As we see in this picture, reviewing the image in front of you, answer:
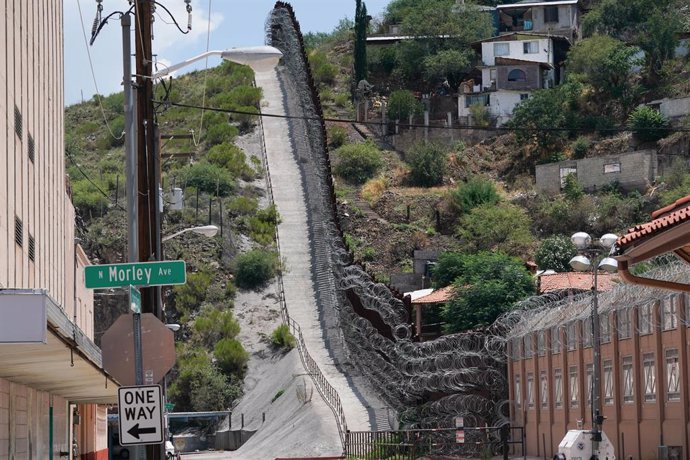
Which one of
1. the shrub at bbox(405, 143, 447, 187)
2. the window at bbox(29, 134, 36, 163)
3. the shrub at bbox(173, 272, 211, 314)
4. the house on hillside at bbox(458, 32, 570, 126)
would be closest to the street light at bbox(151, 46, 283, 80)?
the window at bbox(29, 134, 36, 163)

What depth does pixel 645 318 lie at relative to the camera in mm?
43125

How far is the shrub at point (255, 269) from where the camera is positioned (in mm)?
92375

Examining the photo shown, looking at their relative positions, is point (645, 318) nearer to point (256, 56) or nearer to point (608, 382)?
point (608, 382)

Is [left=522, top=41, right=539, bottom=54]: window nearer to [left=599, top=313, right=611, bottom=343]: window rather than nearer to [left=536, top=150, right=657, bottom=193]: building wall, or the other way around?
[left=536, top=150, right=657, bottom=193]: building wall

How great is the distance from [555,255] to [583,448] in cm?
5237

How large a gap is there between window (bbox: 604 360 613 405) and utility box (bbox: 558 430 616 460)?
395 inches

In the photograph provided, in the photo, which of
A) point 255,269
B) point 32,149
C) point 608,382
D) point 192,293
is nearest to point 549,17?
point 255,269

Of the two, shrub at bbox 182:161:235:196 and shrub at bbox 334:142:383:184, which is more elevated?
shrub at bbox 334:142:383:184

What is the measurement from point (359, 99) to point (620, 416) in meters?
89.9

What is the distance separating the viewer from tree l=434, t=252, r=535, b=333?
222ft

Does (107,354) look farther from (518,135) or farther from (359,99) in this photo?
(359,99)

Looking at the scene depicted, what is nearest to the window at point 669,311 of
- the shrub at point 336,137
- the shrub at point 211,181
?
the shrub at point 211,181

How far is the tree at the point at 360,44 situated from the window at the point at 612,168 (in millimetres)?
38295

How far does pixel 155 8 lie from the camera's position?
2691 centimetres
